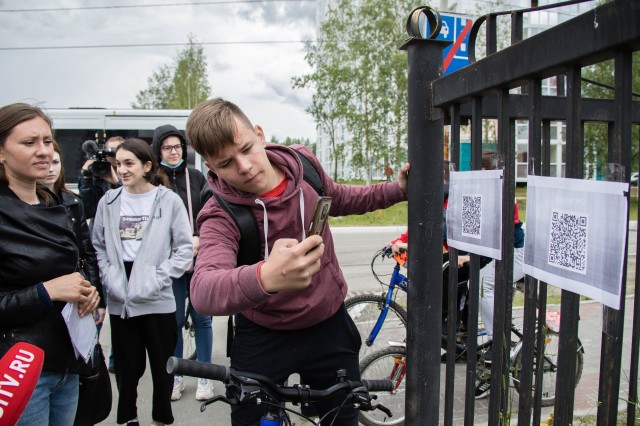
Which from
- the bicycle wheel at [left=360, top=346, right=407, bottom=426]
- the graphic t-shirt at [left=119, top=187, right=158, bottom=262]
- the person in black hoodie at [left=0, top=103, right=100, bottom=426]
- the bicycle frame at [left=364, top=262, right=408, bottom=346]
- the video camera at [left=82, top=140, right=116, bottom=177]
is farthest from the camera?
the video camera at [left=82, top=140, right=116, bottom=177]

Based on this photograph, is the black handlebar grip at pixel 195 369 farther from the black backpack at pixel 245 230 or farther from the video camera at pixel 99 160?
the video camera at pixel 99 160

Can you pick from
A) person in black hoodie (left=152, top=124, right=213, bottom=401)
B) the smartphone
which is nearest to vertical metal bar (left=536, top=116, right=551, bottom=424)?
the smartphone

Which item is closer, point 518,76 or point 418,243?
point 518,76

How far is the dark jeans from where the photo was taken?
192 cm

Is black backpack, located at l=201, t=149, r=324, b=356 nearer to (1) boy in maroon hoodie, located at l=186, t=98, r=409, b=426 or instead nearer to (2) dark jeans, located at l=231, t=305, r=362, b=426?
(1) boy in maroon hoodie, located at l=186, t=98, r=409, b=426

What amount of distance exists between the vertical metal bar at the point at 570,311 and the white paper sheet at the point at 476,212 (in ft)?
0.72

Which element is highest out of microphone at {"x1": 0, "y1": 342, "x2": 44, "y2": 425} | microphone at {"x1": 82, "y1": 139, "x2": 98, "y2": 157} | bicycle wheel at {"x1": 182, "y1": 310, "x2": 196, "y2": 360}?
microphone at {"x1": 82, "y1": 139, "x2": 98, "y2": 157}

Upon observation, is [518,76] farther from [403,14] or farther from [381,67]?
[403,14]

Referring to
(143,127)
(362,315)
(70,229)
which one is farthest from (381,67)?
(70,229)

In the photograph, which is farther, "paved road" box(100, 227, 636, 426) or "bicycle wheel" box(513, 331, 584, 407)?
"paved road" box(100, 227, 636, 426)

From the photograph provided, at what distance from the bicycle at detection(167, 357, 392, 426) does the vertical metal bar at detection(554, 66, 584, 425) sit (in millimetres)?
673

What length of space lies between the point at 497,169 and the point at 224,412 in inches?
131

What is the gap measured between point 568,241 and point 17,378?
199 centimetres

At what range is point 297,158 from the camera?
1.98 m
